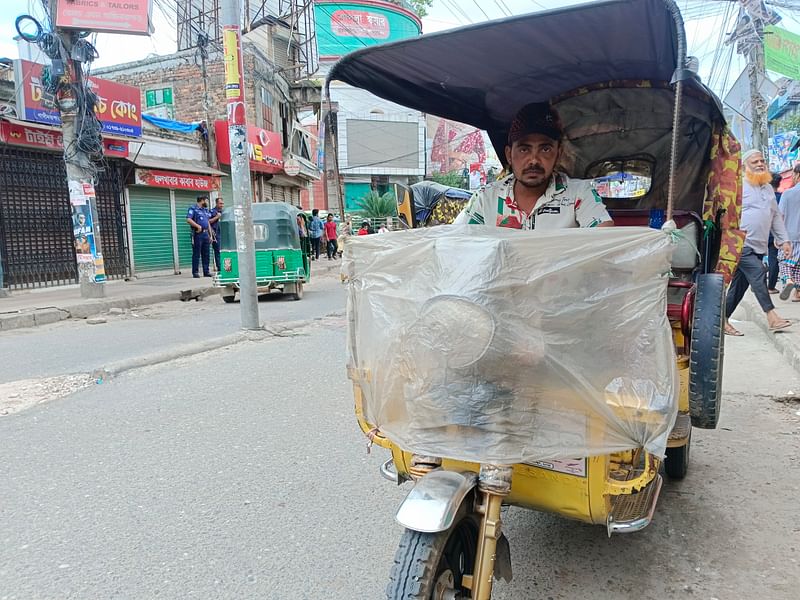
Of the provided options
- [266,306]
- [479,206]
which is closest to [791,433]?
[479,206]

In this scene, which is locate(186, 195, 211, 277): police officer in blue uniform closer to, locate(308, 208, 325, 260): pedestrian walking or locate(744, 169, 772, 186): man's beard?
locate(308, 208, 325, 260): pedestrian walking

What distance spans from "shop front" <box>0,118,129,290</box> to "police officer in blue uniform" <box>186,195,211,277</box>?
1.92 meters

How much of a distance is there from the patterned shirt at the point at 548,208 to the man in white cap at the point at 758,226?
172 inches

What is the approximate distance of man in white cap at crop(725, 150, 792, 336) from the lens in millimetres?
6344

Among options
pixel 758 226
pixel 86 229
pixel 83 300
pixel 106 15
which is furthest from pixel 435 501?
pixel 106 15

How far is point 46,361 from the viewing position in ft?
20.6

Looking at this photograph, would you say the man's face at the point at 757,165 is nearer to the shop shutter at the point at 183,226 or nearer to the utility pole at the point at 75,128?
the utility pole at the point at 75,128

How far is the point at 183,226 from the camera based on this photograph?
54.3 ft

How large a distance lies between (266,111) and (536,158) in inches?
790

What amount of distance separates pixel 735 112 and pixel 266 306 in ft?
45.3

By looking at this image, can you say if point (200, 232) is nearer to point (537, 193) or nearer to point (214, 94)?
point (214, 94)

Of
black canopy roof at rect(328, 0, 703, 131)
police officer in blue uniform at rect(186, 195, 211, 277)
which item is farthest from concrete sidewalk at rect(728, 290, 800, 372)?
police officer in blue uniform at rect(186, 195, 211, 277)

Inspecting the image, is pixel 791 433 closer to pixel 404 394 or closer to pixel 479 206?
pixel 479 206

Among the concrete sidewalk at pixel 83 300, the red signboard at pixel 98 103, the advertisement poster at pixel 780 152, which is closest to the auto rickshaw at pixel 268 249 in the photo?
the concrete sidewalk at pixel 83 300
